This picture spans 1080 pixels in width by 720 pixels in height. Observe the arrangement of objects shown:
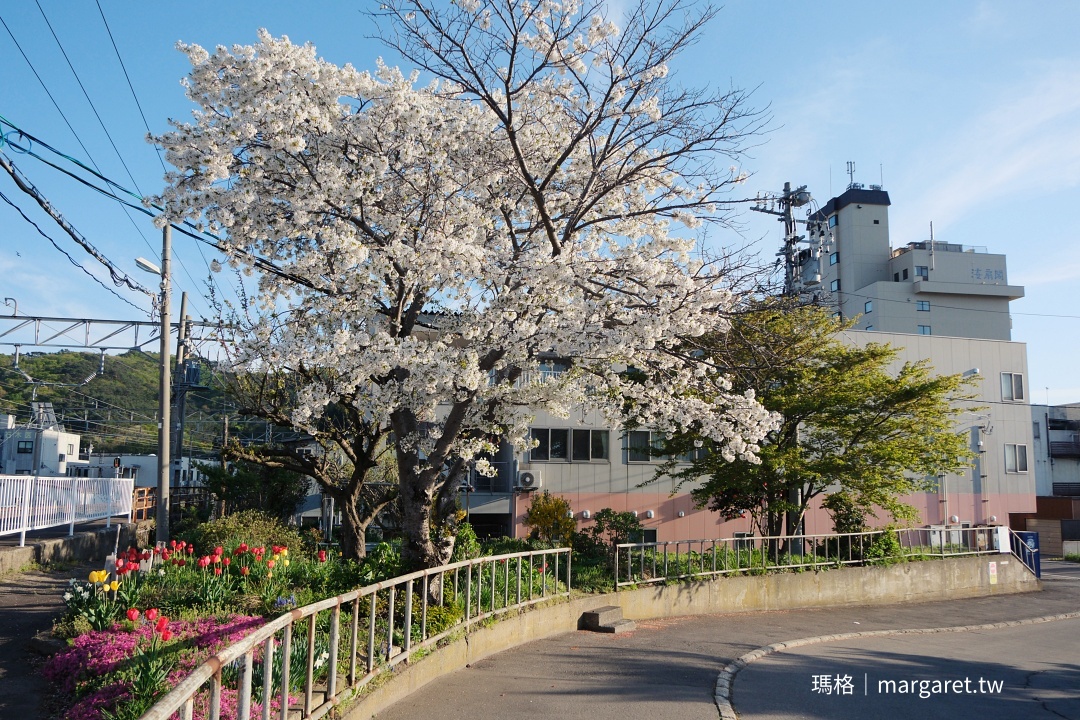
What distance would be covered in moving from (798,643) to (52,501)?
16.4 metres

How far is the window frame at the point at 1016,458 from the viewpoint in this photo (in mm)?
36062

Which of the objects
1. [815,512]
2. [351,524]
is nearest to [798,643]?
[351,524]

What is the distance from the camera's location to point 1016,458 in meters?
36.4

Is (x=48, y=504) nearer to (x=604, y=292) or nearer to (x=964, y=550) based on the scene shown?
(x=604, y=292)

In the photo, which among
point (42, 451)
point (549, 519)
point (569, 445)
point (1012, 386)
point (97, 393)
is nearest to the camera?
point (549, 519)

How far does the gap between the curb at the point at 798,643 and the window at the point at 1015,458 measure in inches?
704

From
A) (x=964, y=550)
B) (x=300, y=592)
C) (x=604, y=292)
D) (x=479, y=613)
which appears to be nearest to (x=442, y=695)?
(x=479, y=613)

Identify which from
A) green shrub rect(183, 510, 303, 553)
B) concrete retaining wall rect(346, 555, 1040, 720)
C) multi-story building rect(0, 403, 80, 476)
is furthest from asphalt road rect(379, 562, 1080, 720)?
multi-story building rect(0, 403, 80, 476)

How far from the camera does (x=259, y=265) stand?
34.1ft

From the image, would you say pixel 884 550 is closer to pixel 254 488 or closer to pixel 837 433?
pixel 837 433

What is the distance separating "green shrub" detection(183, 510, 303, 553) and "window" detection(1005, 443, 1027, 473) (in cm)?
3215

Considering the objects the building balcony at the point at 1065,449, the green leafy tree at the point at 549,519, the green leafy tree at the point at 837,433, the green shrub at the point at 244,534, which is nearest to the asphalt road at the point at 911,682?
the green leafy tree at the point at 837,433

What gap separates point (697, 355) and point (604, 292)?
2.25 metres

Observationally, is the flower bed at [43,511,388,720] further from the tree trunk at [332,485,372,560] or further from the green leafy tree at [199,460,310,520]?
the green leafy tree at [199,460,310,520]
